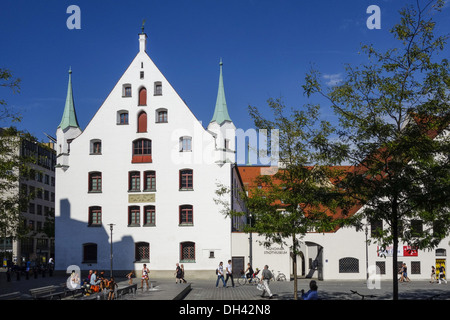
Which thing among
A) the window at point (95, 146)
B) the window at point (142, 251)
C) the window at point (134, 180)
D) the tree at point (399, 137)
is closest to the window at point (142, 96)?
the window at point (95, 146)

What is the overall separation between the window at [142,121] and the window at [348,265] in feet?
66.6

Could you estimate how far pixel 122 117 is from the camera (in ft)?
158

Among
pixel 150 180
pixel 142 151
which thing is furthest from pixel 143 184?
pixel 142 151

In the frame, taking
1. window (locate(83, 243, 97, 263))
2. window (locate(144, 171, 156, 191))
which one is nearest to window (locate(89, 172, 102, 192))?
window (locate(144, 171, 156, 191))

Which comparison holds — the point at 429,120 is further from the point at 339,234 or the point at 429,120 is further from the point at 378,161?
the point at 339,234

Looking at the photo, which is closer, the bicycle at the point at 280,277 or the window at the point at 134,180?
the bicycle at the point at 280,277

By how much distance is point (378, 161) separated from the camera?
1670cm

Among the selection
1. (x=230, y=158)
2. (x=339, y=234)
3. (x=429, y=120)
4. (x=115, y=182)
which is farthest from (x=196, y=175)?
(x=429, y=120)

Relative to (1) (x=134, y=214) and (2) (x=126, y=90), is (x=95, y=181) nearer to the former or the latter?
(1) (x=134, y=214)

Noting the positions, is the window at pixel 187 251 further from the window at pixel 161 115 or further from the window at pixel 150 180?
the window at pixel 161 115

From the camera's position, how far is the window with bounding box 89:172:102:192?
47781mm

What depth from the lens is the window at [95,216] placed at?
4738 cm

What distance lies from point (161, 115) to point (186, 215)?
29.7ft
